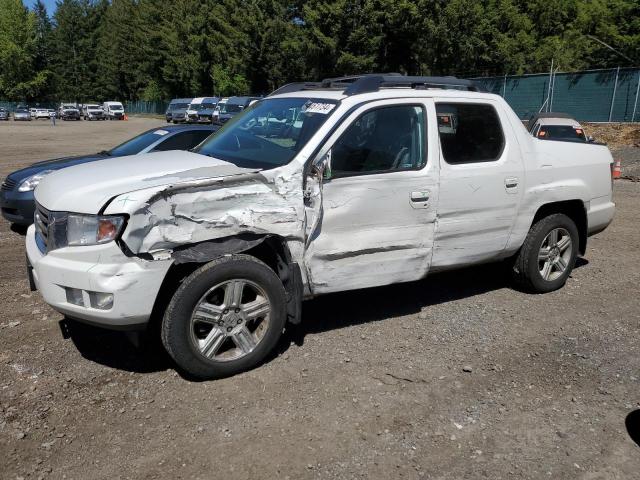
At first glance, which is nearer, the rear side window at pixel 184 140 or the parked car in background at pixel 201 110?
the rear side window at pixel 184 140

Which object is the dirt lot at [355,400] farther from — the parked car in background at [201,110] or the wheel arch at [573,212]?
Result: the parked car in background at [201,110]

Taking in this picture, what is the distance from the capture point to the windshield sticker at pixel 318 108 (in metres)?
4.16

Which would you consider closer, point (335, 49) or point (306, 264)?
point (306, 264)

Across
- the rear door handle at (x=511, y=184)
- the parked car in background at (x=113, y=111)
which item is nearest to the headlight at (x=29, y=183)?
the rear door handle at (x=511, y=184)

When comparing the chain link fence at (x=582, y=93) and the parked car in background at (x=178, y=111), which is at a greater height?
the chain link fence at (x=582, y=93)

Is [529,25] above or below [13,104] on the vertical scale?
above

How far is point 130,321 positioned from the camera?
3428mm

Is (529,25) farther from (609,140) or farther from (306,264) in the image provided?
(306,264)

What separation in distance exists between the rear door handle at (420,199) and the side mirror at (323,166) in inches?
29.8

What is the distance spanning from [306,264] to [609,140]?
22.8 m

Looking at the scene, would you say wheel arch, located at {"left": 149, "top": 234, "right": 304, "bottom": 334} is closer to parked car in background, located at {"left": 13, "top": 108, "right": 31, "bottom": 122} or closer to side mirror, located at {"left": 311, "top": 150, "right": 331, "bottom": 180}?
side mirror, located at {"left": 311, "top": 150, "right": 331, "bottom": 180}

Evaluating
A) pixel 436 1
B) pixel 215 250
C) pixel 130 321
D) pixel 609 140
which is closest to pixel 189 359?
pixel 130 321

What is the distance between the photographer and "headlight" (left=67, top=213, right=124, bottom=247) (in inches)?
131

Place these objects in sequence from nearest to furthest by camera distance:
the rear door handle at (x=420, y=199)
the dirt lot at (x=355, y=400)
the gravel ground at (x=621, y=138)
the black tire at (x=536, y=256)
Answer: the dirt lot at (x=355, y=400), the rear door handle at (x=420, y=199), the black tire at (x=536, y=256), the gravel ground at (x=621, y=138)
